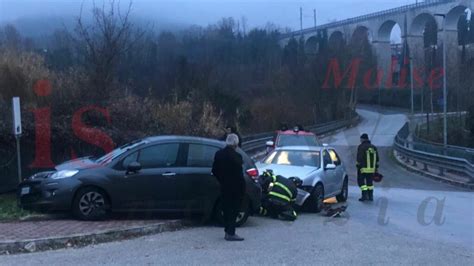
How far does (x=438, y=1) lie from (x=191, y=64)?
78.4 feet

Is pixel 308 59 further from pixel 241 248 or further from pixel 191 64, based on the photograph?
pixel 241 248

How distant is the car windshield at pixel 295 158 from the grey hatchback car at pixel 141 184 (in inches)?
142

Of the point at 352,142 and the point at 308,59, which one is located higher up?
the point at 308,59

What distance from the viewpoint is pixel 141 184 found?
412 inches

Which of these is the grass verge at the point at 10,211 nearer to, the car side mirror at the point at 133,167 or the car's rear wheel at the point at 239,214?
the car side mirror at the point at 133,167

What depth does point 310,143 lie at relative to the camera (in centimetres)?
2173

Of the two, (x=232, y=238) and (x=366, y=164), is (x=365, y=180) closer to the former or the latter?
(x=366, y=164)

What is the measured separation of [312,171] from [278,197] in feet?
7.84

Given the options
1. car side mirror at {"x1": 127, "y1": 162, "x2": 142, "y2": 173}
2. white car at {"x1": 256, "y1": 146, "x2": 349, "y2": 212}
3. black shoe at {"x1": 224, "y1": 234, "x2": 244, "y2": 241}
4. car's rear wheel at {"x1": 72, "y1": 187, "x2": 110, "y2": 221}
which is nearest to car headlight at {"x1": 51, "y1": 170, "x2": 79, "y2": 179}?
car's rear wheel at {"x1": 72, "y1": 187, "x2": 110, "y2": 221}

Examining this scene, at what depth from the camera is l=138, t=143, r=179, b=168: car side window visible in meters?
10.7

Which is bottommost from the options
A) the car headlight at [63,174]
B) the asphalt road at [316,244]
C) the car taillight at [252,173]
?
the asphalt road at [316,244]

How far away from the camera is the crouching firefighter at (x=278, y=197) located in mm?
11672

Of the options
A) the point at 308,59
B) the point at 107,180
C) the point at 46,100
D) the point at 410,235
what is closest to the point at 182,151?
the point at 107,180

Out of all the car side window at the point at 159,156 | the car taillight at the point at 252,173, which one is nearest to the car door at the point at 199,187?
the car side window at the point at 159,156
